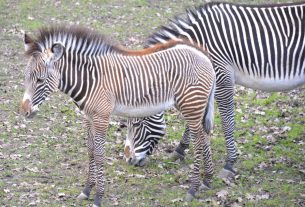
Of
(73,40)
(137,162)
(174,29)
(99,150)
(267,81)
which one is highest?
(174,29)

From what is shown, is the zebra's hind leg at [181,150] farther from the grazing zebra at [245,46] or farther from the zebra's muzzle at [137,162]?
the grazing zebra at [245,46]

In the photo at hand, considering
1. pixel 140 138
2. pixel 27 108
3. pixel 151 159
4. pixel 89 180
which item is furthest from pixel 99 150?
pixel 151 159

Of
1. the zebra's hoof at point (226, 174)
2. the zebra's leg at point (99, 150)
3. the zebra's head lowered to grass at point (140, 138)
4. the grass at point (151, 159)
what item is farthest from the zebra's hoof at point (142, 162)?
the zebra's leg at point (99, 150)

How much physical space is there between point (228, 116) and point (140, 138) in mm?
1397

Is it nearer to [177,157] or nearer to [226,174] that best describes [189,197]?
[226,174]

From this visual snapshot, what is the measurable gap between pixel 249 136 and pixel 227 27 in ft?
7.32

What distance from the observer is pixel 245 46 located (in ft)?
28.9

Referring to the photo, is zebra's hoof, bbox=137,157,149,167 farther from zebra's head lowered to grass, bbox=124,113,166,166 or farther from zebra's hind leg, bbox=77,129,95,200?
zebra's hind leg, bbox=77,129,95,200

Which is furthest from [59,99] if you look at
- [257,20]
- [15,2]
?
[15,2]

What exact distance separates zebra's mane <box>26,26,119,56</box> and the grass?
1.99m

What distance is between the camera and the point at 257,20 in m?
8.98

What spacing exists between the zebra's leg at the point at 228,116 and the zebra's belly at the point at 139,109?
110cm

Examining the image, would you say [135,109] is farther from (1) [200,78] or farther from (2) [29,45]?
(2) [29,45]

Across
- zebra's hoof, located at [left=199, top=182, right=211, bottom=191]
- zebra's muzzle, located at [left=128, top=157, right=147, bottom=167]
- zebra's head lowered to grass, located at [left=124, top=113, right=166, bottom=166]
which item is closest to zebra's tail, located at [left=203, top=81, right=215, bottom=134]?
zebra's hoof, located at [left=199, top=182, right=211, bottom=191]
